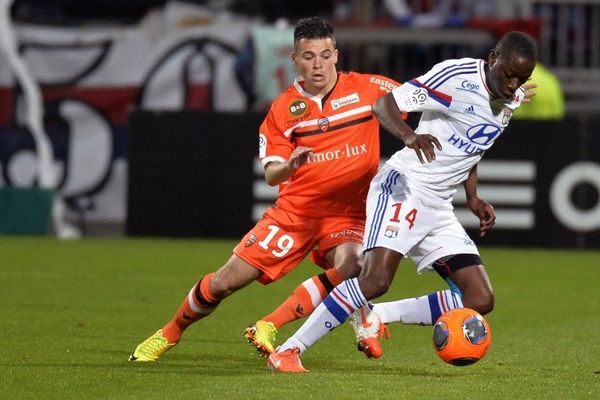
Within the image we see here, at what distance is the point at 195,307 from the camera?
855cm

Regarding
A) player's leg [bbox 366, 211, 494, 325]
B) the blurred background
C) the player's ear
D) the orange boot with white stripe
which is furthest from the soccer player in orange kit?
the blurred background

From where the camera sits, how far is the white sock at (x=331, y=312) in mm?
7773

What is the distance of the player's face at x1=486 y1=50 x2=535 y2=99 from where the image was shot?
7.60m

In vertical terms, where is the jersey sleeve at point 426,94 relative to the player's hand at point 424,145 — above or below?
above

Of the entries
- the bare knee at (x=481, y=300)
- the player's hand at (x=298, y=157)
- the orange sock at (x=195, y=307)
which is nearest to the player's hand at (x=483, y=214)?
the bare knee at (x=481, y=300)

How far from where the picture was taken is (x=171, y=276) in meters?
14.0

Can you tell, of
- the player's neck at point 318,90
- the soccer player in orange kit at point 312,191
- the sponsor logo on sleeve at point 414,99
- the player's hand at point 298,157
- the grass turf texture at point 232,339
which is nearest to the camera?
the grass turf texture at point 232,339

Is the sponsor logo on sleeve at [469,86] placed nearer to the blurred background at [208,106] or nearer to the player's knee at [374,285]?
the player's knee at [374,285]

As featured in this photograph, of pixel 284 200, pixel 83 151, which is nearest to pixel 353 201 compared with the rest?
pixel 284 200

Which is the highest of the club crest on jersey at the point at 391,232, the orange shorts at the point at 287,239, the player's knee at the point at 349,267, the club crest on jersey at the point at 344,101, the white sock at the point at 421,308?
the club crest on jersey at the point at 344,101

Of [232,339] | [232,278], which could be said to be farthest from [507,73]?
[232,339]

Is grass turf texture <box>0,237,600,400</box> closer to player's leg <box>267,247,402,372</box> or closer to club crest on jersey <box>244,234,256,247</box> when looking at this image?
player's leg <box>267,247,402,372</box>

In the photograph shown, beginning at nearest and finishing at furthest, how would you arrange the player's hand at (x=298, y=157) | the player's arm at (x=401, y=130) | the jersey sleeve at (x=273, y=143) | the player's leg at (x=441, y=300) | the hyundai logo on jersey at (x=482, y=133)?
the player's arm at (x=401, y=130) < the player's hand at (x=298, y=157) < the hyundai logo on jersey at (x=482, y=133) < the player's leg at (x=441, y=300) < the jersey sleeve at (x=273, y=143)

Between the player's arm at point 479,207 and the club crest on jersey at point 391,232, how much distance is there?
64 centimetres
